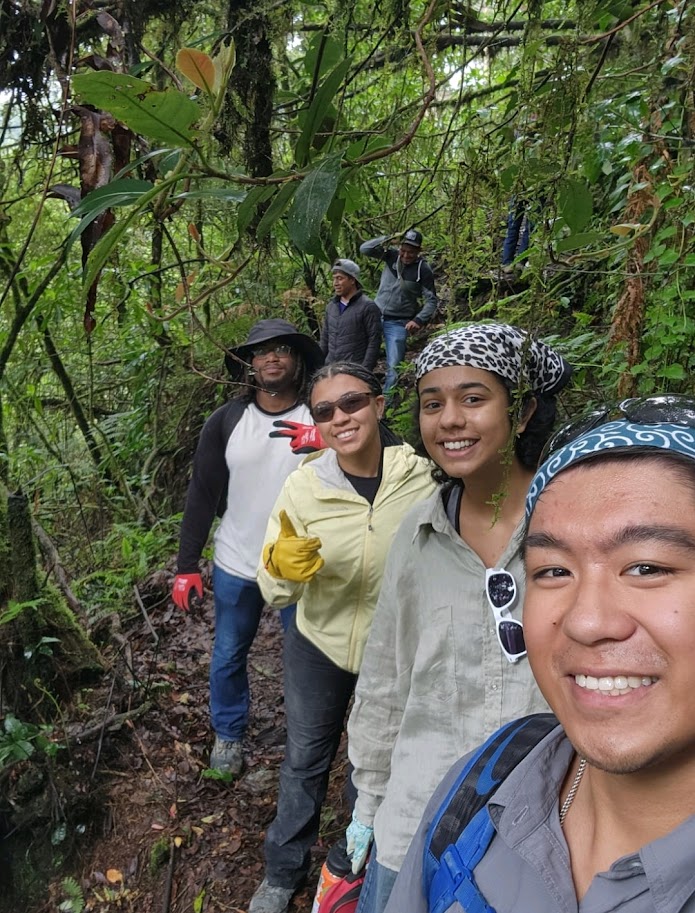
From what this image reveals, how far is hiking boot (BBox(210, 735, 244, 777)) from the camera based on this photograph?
10.8 ft

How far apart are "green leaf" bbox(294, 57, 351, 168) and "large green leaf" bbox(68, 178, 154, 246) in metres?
0.27

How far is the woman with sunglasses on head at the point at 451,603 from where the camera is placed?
59.3 inches

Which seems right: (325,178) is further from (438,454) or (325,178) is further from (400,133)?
(438,454)

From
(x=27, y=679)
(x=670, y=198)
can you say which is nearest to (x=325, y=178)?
(x=670, y=198)

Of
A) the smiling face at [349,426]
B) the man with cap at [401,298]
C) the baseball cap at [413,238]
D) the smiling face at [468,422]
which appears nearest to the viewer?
the smiling face at [468,422]

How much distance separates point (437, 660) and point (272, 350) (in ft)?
6.56

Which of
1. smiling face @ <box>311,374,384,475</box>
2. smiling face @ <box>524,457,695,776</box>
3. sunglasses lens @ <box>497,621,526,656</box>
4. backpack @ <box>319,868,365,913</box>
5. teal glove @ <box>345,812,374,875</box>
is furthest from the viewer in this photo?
smiling face @ <box>311,374,384,475</box>

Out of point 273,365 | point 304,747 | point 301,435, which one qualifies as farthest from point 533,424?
point 273,365

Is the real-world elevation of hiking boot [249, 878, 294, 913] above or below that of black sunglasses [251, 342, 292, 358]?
below

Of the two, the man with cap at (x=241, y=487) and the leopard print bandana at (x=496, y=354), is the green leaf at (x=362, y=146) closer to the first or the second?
the leopard print bandana at (x=496, y=354)

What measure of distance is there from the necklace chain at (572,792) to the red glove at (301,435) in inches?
82.6

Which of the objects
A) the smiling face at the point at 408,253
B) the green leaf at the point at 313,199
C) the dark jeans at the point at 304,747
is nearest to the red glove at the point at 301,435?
the dark jeans at the point at 304,747

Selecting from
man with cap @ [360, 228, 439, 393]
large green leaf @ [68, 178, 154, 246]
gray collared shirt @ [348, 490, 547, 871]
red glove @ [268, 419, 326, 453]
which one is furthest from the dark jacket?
large green leaf @ [68, 178, 154, 246]

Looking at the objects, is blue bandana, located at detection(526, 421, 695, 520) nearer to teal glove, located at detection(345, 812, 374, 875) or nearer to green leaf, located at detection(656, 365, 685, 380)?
teal glove, located at detection(345, 812, 374, 875)
